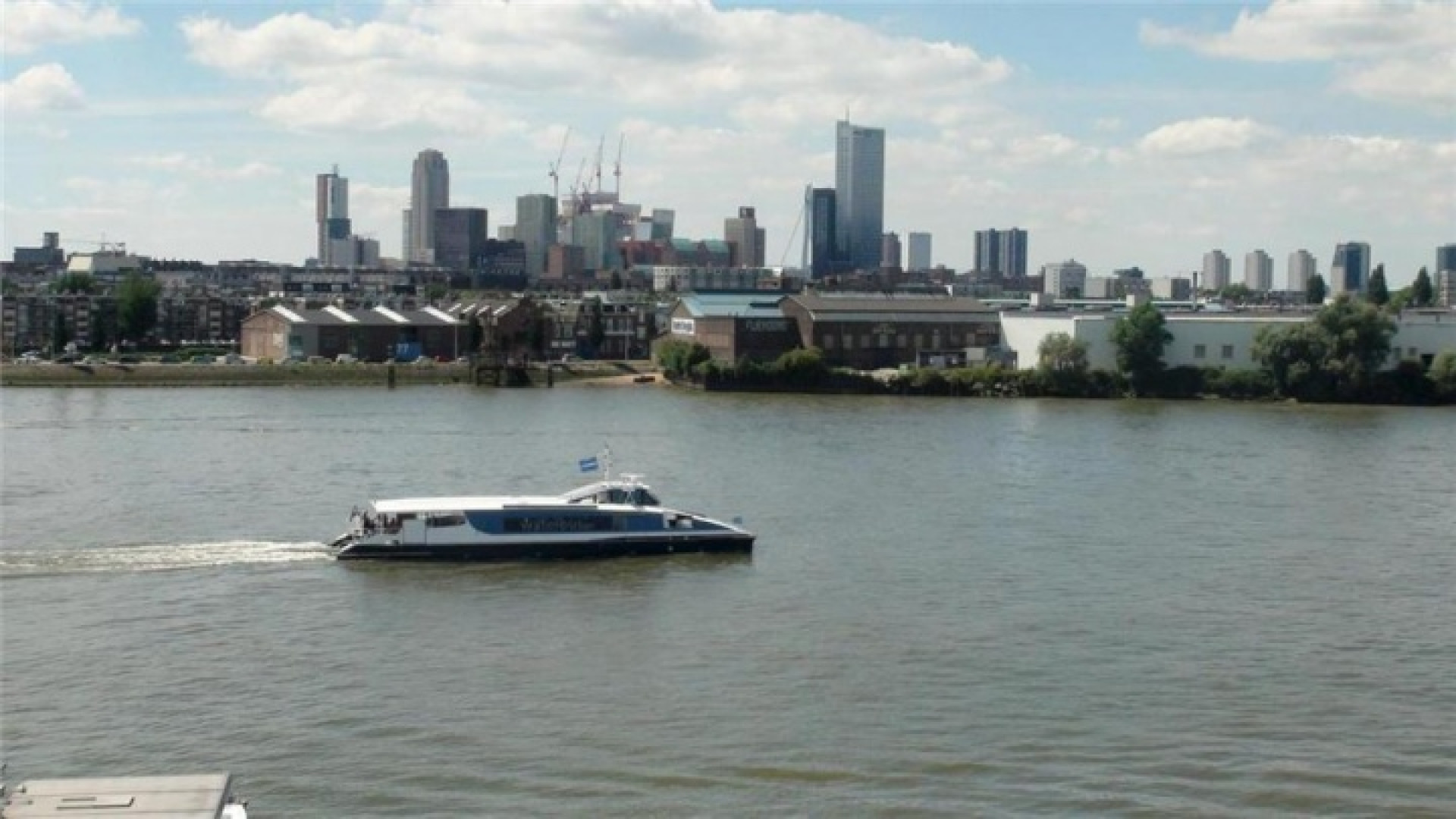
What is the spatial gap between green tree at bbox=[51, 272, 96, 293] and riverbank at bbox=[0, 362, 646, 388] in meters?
21.4

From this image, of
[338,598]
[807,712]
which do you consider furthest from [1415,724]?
[338,598]

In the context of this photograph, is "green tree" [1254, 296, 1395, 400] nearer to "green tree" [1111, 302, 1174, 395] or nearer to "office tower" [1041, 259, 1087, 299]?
"green tree" [1111, 302, 1174, 395]

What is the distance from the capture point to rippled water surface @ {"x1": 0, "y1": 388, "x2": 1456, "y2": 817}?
999 centimetres

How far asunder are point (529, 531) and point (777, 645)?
431cm

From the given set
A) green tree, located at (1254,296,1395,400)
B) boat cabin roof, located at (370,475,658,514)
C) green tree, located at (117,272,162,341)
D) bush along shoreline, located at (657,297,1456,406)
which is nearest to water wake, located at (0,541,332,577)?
boat cabin roof, located at (370,475,658,514)

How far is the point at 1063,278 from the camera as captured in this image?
465 feet

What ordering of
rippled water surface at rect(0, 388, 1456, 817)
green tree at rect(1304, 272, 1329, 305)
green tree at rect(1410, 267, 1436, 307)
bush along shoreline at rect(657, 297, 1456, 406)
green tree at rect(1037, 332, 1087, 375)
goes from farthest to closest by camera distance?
green tree at rect(1304, 272, 1329, 305) → green tree at rect(1410, 267, 1436, 307) → green tree at rect(1037, 332, 1087, 375) → bush along shoreline at rect(657, 297, 1456, 406) → rippled water surface at rect(0, 388, 1456, 817)

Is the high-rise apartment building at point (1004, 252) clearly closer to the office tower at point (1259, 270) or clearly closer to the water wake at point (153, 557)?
the office tower at point (1259, 270)

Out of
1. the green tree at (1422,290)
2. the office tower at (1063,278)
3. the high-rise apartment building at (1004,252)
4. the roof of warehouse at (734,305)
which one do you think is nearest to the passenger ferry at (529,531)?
the roof of warehouse at (734,305)

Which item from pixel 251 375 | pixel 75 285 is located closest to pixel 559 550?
pixel 251 375

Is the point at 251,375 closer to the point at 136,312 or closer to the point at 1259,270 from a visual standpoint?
the point at 136,312

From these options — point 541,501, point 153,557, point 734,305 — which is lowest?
point 153,557

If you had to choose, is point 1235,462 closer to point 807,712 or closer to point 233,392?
point 807,712

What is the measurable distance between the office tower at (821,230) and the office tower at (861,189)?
537 cm
